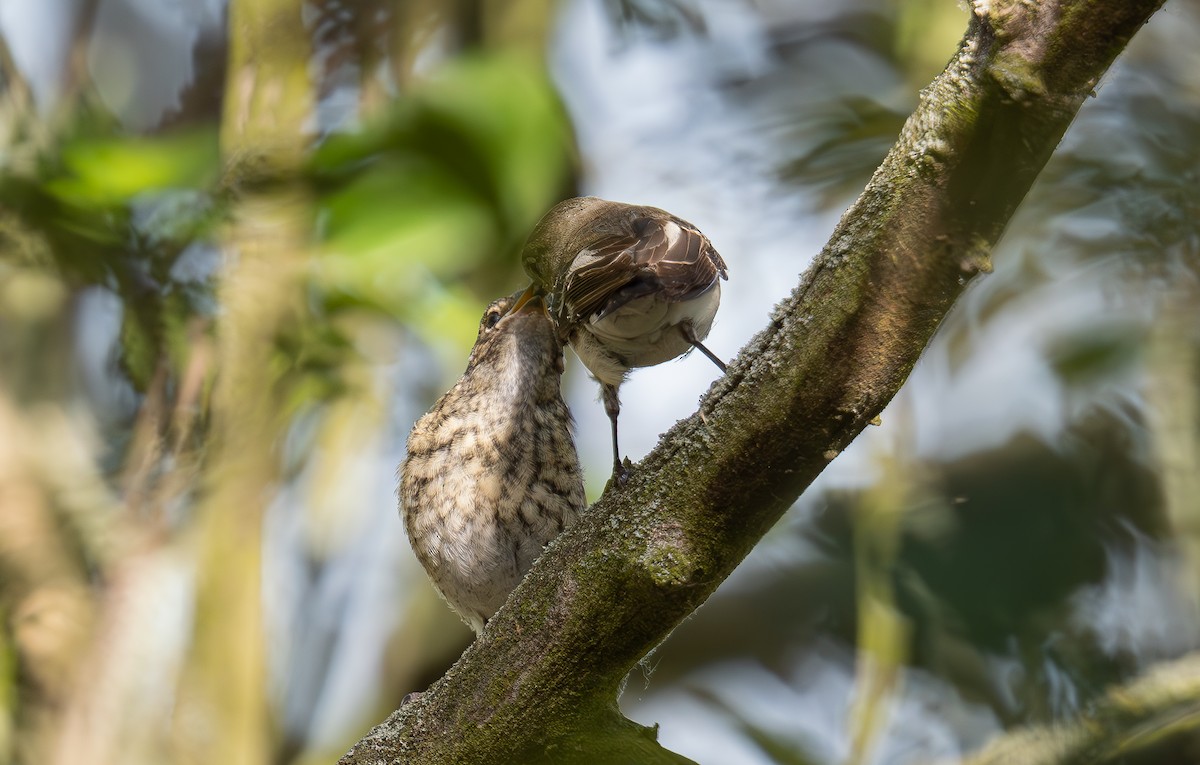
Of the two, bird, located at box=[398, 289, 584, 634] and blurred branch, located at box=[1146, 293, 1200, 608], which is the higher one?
bird, located at box=[398, 289, 584, 634]

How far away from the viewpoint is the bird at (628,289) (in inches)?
109

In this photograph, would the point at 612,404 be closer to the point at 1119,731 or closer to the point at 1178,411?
the point at 1178,411

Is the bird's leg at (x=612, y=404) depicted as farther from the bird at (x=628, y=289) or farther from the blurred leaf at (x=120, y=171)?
the blurred leaf at (x=120, y=171)

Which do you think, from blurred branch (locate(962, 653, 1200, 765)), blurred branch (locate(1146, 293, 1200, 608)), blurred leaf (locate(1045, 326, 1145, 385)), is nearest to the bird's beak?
blurred leaf (locate(1045, 326, 1145, 385))

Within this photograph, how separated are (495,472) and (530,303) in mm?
615

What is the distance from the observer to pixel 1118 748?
150 centimetres

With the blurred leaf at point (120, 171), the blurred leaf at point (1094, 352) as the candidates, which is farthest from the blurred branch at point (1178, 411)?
the blurred leaf at point (120, 171)

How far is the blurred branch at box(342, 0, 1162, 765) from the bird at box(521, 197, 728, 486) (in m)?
0.45

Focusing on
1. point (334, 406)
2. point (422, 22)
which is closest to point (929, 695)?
point (334, 406)

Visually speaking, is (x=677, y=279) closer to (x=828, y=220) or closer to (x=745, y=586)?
(x=828, y=220)

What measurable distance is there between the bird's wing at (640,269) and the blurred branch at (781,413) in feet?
2.53

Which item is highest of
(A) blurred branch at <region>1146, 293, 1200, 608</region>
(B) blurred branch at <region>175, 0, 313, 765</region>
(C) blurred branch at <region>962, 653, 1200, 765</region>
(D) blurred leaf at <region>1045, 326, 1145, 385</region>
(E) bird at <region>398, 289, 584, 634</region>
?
(B) blurred branch at <region>175, 0, 313, 765</region>

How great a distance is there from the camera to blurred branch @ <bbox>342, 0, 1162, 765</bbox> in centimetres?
151

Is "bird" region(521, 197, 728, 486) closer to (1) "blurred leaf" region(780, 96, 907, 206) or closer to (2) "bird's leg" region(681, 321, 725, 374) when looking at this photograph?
(2) "bird's leg" region(681, 321, 725, 374)
